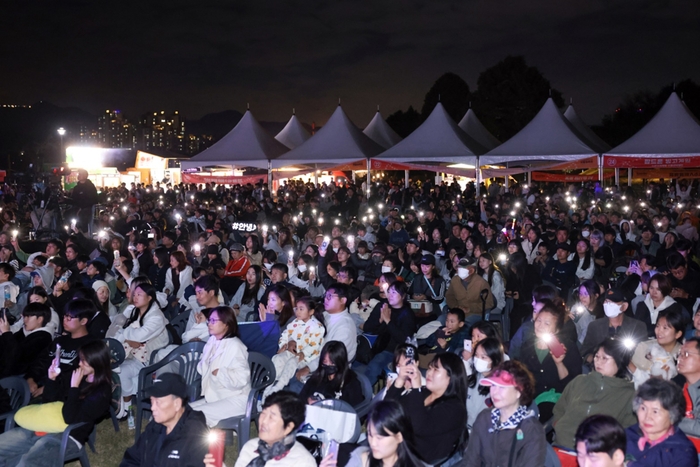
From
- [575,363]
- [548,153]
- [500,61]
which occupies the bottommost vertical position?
[575,363]

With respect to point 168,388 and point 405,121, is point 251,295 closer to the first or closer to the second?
point 168,388

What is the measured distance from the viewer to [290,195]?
21219mm

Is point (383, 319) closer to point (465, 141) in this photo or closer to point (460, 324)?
point (460, 324)

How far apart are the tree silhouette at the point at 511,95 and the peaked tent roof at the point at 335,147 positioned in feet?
94.0

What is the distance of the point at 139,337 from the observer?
6105 mm

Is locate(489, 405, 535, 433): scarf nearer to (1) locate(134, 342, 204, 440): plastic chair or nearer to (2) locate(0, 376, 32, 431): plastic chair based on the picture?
(1) locate(134, 342, 204, 440): plastic chair

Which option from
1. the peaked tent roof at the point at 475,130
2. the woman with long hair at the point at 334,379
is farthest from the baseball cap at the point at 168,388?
the peaked tent roof at the point at 475,130

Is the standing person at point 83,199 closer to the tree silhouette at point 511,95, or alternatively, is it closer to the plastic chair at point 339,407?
the plastic chair at point 339,407

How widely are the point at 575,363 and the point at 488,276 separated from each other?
10.1 ft

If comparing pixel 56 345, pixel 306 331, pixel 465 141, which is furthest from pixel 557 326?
pixel 465 141

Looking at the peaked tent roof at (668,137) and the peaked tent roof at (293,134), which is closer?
the peaked tent roof at (668,137)

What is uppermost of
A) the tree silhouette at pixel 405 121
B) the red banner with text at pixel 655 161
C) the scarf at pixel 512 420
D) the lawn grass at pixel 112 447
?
the tree silhouette at pixel 405 121

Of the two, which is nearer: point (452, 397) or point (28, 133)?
point (452, 397)

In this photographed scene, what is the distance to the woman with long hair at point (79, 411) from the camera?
4594 mm
